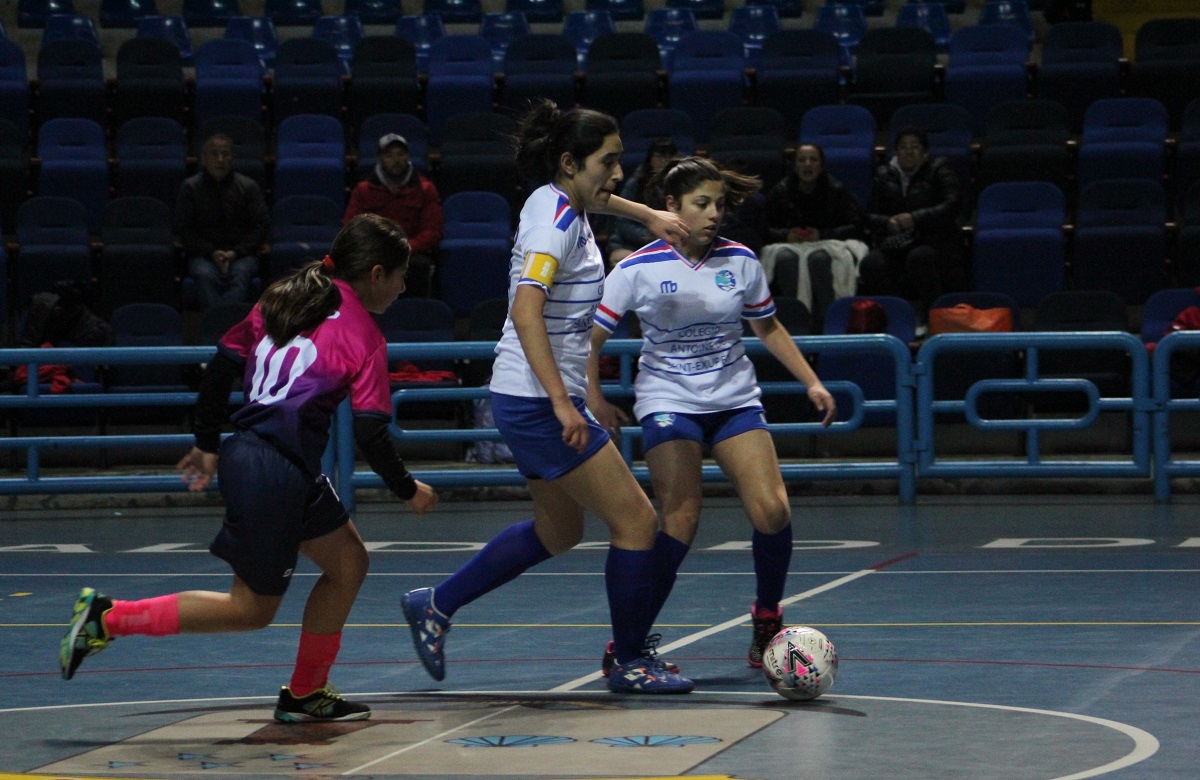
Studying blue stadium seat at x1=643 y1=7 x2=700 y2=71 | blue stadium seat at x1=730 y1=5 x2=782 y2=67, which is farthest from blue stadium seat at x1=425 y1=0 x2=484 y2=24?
blue stadium seat at x1=730 y1=5 x2=782 y2=67

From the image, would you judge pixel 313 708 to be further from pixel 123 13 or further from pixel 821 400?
pixel 123 13

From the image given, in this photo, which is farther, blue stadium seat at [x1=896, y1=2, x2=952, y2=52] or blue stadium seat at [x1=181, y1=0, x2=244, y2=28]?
blue stadium seat at [x1=181, y1=0, x2=244, y2=28]

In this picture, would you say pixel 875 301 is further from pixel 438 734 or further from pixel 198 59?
pixel 438 734

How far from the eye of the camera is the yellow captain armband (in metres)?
5.41

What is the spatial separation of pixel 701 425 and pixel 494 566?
84cm

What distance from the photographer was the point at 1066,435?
13.0 meters

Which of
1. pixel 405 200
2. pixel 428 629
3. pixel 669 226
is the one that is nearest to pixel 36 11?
pixel 405 200

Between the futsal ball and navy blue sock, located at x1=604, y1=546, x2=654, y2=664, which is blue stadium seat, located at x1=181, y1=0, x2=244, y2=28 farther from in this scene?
the futsal ball

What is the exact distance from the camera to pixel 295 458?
5047mm

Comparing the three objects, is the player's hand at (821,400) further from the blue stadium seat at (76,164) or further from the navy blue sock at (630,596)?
the blue stadium seat at (76,164)

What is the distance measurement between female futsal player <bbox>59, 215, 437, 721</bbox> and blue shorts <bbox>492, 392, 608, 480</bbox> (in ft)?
1.45

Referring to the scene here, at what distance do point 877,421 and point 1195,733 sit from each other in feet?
26.7

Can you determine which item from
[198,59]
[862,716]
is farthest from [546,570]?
[198,59]

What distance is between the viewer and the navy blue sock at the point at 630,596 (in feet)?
18.4
